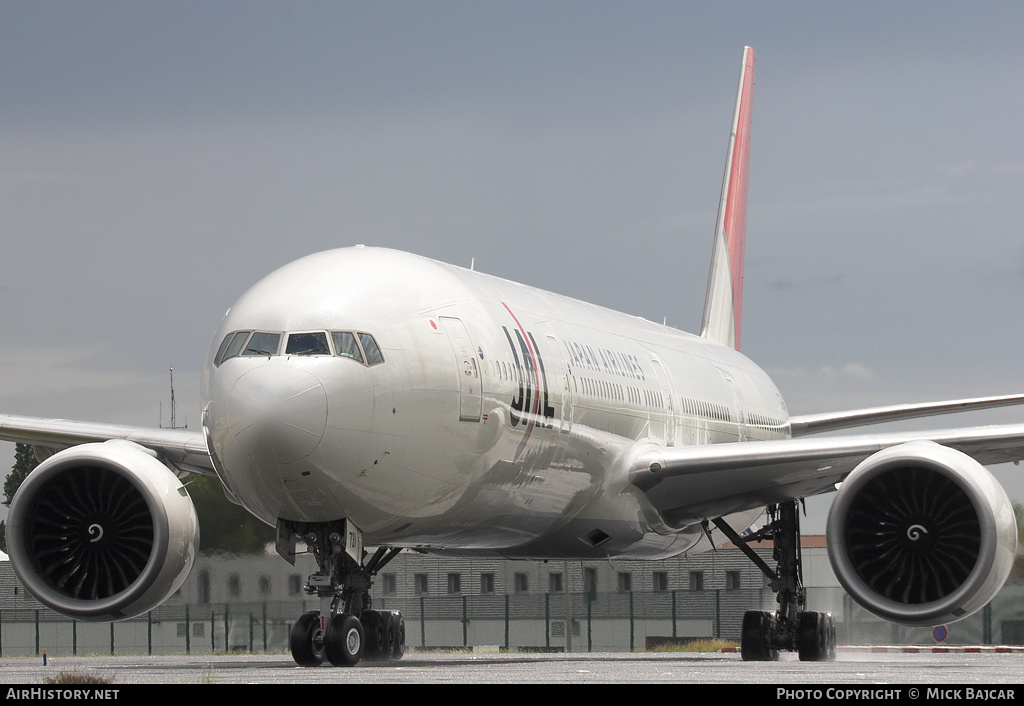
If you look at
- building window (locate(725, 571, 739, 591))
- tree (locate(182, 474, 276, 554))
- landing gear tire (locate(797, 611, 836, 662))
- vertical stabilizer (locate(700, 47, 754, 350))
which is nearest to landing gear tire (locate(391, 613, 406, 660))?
landing gear tire (locate(797, 611, 836, 662))

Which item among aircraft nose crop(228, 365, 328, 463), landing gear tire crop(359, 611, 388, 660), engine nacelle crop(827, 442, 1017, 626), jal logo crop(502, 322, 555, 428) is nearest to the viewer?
aircraft nose crop(228, 365, 328, 463)

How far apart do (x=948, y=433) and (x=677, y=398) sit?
232 inches

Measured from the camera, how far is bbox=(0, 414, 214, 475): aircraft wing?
57.6 feet

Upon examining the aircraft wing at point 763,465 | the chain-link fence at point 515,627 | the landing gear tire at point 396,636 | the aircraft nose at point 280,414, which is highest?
the aircraft nose at point 280,414

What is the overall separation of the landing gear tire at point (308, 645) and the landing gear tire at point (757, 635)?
745 centimetres

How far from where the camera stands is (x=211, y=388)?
46.4ft

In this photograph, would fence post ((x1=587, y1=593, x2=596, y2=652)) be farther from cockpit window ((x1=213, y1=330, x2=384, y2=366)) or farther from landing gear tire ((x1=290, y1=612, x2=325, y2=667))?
cockpit window ((x1=213, y1=330, x2=384, y2=366))

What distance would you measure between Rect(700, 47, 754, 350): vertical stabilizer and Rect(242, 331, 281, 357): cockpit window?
645 inches

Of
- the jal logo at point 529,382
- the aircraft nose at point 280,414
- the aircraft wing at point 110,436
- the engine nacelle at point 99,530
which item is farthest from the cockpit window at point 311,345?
the aircraft wing at point 110,436

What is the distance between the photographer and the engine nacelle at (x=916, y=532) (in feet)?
49.6

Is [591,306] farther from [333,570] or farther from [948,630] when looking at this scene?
[948,630]

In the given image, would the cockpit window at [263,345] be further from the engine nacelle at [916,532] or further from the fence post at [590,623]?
the fence post at [590,623]

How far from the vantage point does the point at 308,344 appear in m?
14.0
